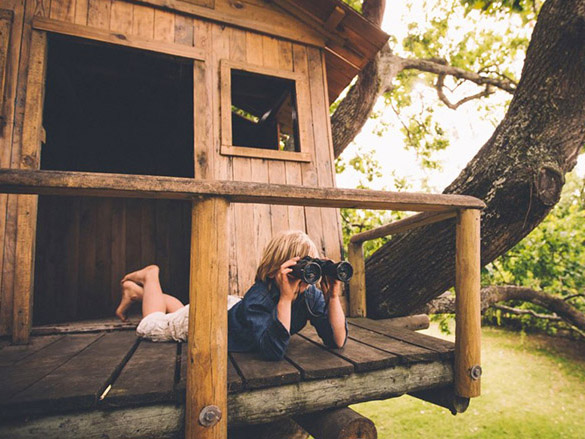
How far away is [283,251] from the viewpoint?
220cm

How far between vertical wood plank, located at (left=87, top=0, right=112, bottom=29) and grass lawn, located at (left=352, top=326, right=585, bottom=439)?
23.9 ft

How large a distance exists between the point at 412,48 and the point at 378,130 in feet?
6.80

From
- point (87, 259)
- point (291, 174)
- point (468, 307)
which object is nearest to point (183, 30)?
point (291, 174)

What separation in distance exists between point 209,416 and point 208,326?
14.3 inches

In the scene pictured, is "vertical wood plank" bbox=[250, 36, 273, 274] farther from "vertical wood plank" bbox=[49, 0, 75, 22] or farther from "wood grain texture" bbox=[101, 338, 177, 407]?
"vertical wood plank" bbox=[49, 0, 75, 22]

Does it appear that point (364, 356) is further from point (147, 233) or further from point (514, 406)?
point (514, 406)

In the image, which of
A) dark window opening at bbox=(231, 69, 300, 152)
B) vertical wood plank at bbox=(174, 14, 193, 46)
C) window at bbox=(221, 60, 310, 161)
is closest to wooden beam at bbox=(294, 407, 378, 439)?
window at bbox=(221, 60, 310, 161)

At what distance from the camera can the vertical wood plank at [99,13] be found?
3.28 m

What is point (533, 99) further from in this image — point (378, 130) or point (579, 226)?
point (378, 130)

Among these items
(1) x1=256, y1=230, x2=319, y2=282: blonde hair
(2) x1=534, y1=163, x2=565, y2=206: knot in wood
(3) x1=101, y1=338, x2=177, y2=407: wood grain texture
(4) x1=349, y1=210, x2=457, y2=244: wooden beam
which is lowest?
(3) x1=101, y1=338, x2=177, y2=407: wood grain texture

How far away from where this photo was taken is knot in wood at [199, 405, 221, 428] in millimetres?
1501

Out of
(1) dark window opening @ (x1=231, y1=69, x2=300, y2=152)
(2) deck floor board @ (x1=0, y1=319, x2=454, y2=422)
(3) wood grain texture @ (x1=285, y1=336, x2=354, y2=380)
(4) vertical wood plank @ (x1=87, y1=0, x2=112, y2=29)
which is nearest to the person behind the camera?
(2) deck floor board @ (x1=0, y1=319, x2=454, y2=422)

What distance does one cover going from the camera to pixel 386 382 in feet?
6.70

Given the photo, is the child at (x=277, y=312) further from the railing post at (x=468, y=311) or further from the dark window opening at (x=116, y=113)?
the dark window opening at (x=116, y=113)
